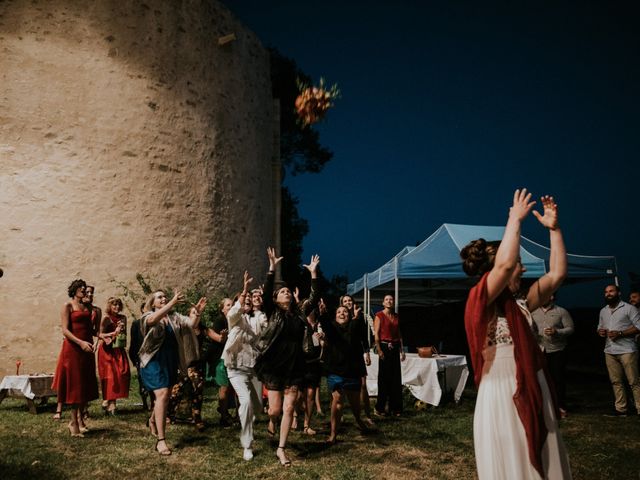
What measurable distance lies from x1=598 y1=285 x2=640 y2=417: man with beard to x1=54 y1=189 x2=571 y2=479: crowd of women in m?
3.15

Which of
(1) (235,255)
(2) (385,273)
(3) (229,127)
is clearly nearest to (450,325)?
(2) (385,273)

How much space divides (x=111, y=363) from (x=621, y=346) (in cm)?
762

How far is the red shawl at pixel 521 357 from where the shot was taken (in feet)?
8.11

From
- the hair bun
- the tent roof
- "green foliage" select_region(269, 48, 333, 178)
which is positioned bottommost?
the hair bun

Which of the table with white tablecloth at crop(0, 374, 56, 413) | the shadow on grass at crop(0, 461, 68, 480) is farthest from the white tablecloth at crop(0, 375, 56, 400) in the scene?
the shadow on grass at crop(0, 461, 68, 480)

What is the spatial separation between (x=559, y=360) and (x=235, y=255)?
763 cm

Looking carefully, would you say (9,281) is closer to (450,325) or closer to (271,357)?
(271,357)

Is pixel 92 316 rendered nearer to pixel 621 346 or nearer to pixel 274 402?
pixel 274 402

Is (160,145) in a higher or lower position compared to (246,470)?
higher

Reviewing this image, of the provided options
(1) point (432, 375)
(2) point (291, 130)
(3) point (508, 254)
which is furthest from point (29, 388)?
(2) point (291, 130)

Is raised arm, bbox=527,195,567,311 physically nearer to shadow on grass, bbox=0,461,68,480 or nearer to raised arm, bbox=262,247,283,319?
raised arm, bbox=262,247,283,319

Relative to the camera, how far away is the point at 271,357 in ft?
17.1

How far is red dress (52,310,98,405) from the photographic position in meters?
6.02

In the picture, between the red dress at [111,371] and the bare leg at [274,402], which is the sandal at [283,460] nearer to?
the bare leg at [274,402]
